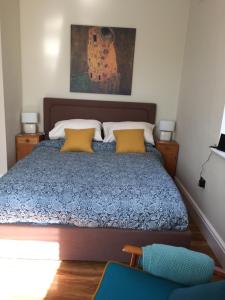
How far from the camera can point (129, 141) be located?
3289 millimetres

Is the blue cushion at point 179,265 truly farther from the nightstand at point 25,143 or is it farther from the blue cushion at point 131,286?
the nightstand at point 25,143

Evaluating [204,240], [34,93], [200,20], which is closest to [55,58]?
[34,93]

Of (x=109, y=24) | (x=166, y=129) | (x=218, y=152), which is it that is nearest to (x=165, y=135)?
(x=166, y=129)

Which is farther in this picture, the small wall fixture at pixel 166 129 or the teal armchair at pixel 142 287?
the small wall fixture at pixel 166 129

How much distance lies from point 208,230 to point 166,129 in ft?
5.72

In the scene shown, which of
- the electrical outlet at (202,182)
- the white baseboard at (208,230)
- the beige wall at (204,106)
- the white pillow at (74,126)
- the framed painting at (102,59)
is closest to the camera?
the white baseboard at (208,230)

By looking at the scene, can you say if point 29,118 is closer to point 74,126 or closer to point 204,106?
point 74,126

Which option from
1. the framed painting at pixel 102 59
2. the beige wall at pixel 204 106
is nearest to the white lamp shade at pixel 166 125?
the beige wall at pixel 204 106

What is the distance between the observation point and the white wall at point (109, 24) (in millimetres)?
3553

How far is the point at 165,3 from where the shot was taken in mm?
3549

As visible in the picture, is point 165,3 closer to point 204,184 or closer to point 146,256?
point 204,184

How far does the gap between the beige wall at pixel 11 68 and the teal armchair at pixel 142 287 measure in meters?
2.56

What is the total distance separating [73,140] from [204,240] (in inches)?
73.3

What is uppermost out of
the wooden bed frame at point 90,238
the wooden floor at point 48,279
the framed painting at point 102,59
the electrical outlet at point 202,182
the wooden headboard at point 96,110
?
the framed painting at point 102,59
